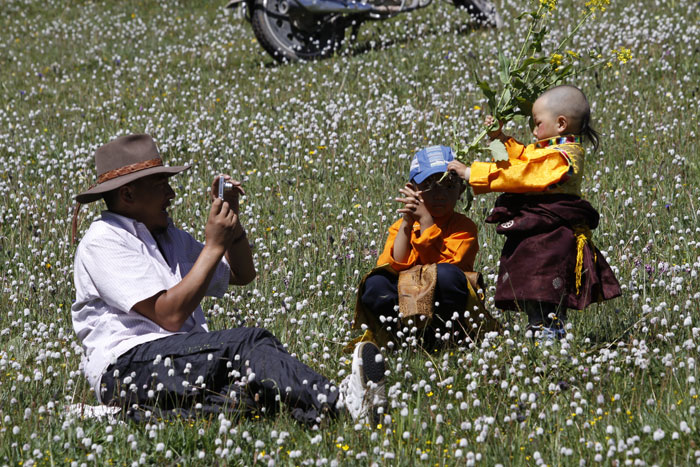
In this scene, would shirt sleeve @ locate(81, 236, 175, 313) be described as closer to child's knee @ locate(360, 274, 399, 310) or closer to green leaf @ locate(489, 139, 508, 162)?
child's knee @ locate(360, 274, 399, 310)

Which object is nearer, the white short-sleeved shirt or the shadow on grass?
the white short-sleeved shirt

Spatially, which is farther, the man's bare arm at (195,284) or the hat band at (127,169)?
the hat band at (127,169)

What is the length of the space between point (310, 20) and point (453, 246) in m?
9.12

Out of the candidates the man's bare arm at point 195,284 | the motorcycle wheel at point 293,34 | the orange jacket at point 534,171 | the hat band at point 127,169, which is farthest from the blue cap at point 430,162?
the motorcycle wheel at point 293,34

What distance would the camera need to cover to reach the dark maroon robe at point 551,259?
15.8ft

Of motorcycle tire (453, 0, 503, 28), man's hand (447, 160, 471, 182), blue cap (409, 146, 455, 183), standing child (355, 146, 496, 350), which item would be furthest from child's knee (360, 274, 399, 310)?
motorcycle tire (453, 0, 503, 28)

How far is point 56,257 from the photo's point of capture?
732cm

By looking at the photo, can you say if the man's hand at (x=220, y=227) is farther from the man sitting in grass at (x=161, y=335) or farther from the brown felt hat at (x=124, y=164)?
the brown felt hat at (x=124, y=164)

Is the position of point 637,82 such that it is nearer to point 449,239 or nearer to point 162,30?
point 449,239

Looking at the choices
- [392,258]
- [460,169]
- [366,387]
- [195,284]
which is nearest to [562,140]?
Answer: [460,169]

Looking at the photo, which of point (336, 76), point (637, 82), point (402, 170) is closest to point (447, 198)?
point (402, 170)

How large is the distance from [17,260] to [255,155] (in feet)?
10.7

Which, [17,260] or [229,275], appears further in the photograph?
[17,260]

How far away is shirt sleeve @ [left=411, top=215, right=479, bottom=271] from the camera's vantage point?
17.4 feet
